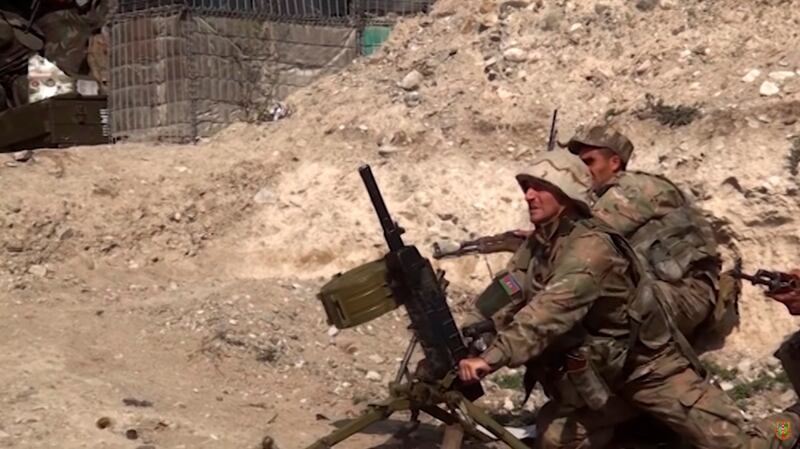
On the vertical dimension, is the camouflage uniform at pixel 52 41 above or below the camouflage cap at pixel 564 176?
below

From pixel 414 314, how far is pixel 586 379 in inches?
28.1

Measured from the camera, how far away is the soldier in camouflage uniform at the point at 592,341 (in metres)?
4.53

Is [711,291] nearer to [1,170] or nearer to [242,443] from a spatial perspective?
[242,443]

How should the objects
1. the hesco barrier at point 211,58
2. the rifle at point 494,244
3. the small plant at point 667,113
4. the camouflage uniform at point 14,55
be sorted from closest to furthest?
the rifle at point 494,244, the small plant at point 667,113, the hesco barrier at point 211,58, the camouflage uniform at point 14,55

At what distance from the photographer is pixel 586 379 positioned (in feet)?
15.3

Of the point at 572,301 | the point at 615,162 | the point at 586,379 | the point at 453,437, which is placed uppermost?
the point at 572,301

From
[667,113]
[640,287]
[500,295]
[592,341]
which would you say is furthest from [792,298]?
[667,113]

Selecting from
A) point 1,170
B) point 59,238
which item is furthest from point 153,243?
point 1,170

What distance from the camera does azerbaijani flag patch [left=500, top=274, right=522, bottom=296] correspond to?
200 inches

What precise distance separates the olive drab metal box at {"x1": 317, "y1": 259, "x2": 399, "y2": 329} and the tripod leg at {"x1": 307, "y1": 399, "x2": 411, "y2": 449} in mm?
344

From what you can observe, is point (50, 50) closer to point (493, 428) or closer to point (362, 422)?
point (362, 422)

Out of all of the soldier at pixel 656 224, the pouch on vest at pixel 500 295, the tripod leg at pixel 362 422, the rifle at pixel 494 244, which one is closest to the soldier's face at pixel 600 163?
the soldier at pixel 656 224

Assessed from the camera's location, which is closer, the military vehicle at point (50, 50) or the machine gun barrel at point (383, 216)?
the machine gun barrel at point (383, 216)

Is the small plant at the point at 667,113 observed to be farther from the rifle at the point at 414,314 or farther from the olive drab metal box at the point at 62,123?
the olive drab metal box at the point at 62,123
